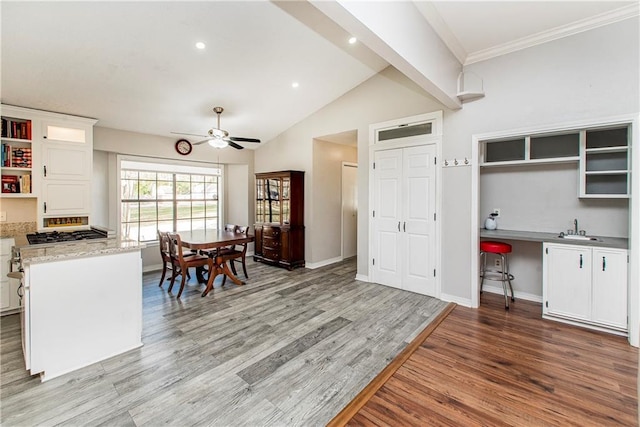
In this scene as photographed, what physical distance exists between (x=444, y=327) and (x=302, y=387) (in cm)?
177

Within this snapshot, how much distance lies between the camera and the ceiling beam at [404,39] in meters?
1.84

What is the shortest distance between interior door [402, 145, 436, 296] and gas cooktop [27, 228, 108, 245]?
4.04 metres

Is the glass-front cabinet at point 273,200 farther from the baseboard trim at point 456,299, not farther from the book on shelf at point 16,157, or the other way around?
the book on shelf at point 16,157

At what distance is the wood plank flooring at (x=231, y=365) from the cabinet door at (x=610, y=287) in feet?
5.06

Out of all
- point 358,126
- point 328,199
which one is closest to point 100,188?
point 328,199

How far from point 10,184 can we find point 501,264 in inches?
255

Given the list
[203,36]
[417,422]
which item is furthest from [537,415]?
[203,36]

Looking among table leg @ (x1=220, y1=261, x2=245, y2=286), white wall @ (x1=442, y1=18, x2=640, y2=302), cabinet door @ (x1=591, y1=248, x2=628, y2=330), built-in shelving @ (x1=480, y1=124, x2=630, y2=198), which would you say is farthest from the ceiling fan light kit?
cabinet door @ (x1=591, y1=248, x2=628, y2=330)

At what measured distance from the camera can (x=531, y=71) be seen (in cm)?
322

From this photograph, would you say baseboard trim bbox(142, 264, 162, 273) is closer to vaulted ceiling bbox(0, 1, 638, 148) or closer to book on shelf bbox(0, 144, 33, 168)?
book on shelf bbox(0, 144, 33, 168)

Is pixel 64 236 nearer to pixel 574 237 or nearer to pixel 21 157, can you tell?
pixel 21 157

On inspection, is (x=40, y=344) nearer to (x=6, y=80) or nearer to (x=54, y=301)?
(x=54, y=301)

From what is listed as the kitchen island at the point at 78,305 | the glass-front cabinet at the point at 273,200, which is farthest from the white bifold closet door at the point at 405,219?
the kitchen island at the point at 78,305

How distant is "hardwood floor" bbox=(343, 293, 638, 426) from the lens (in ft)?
6.02
